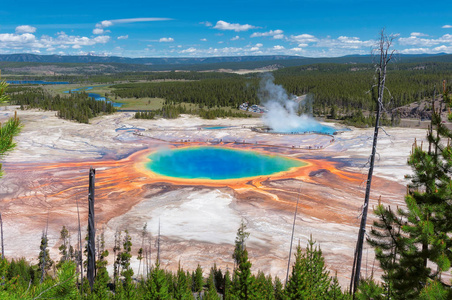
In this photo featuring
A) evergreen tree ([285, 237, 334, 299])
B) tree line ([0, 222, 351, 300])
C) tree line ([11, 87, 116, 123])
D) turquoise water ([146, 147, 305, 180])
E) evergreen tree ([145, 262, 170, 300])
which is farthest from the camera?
tree line ([11, 87, 116, 123])

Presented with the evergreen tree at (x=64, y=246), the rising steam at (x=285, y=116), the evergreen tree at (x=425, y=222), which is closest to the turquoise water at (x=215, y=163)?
the evergreen tree at (x=64, y=246)

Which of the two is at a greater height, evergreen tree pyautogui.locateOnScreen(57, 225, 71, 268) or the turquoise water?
the turquoise water

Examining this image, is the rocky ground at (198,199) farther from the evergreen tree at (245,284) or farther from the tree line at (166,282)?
the evergreen tree at (245,284)

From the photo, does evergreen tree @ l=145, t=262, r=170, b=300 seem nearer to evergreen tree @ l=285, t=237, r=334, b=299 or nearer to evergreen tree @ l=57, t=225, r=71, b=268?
evergreen tree @ l=285, t=237, r=334, b=299

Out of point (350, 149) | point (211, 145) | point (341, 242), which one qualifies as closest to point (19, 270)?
point (341, 242)

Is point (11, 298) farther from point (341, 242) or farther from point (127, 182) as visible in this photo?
point (127, 182)

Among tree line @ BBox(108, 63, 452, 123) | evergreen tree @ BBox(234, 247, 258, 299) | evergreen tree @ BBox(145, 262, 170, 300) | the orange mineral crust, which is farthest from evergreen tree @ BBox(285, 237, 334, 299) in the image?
tree line @ BBox(108, 63, 452, 123)

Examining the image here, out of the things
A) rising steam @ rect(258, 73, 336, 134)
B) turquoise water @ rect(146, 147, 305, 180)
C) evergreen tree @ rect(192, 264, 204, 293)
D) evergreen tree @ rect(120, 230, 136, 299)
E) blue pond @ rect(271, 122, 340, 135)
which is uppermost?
rising steam @ rect(258, 73, 336, 134)
